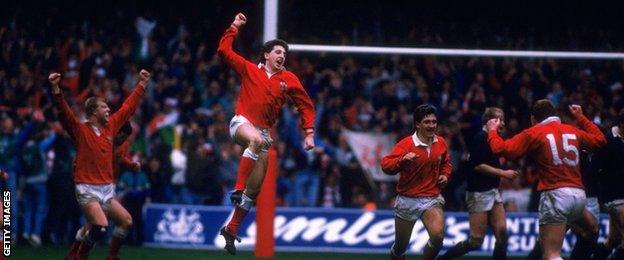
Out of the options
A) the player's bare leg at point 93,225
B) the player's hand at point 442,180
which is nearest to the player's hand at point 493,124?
the player's hand at point 442,180

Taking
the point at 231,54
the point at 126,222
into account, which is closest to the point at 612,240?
the point at 231,54

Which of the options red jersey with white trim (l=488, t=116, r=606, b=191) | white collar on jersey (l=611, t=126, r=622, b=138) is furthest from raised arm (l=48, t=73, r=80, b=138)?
white collar on jersey (l=611, t=126, r=622, b=138)

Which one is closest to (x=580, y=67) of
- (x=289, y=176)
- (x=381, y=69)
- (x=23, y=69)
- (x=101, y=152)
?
(x=381, y=69)

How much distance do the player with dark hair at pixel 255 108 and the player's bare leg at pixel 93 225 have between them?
4.35 ft

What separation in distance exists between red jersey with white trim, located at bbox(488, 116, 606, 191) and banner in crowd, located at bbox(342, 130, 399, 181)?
344 inches

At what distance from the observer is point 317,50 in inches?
647

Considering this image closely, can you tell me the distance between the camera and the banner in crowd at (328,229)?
2078 cm

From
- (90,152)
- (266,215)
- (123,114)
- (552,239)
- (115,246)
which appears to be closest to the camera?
(552,239)

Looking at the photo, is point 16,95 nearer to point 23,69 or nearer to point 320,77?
point 23,69

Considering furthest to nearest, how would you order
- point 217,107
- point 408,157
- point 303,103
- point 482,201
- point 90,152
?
point 217,107 → point 482,201 → point 90,152 → point 303,103 → point 408,157

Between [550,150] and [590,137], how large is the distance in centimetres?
64

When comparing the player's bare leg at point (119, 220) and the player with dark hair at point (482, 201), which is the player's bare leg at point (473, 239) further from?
the player's bare leg at point (119, 220)

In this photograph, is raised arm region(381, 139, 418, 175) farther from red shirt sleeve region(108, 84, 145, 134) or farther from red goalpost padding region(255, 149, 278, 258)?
red goalpost padding region(255, 149, 278, 258)

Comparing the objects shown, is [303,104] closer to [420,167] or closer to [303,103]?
[303,103]
